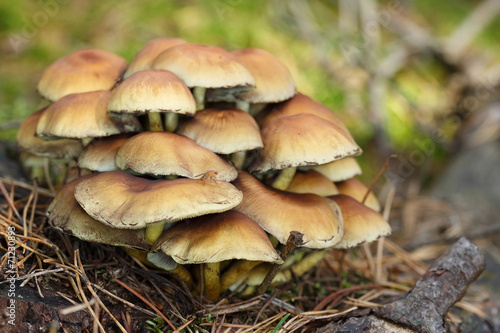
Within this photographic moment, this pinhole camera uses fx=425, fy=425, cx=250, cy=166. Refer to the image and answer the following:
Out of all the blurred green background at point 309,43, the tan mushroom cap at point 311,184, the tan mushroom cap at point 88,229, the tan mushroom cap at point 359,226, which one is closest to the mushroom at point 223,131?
the tan mushroom cap at point 311,184

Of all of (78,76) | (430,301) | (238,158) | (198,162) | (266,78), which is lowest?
(430,301)

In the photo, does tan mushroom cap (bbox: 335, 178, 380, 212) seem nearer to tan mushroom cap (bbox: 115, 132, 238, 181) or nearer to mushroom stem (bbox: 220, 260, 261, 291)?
mushroom stem (bbox: 220, 260, 261, 291)

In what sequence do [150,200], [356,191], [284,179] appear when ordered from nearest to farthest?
[150,200]
[284,179]
[356,191]

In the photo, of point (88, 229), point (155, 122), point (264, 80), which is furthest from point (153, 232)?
point (264, 80)

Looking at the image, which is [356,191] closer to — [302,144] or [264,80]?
[302,144]

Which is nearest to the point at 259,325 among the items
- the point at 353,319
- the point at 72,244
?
the point at 353,319

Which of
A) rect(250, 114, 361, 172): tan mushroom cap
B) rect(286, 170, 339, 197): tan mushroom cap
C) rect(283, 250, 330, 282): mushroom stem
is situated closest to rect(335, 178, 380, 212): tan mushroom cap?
rect(286, 170, 339, 197): tan mushroom cap

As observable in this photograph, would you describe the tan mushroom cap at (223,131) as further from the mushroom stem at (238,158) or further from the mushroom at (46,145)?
the mushroom at (46,145)
